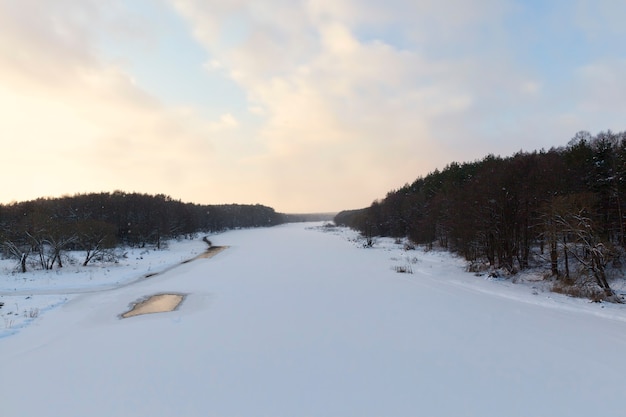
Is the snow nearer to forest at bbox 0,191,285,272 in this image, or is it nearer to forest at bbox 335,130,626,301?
forest at bbox 335,130,626,301

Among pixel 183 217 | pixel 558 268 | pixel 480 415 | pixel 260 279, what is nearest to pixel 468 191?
pixel 558 268

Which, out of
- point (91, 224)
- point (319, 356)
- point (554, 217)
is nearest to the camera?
point (319, 356)

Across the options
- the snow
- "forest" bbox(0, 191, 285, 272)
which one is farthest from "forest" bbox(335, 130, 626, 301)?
"forest" bbox(0, 191, 285, 272)

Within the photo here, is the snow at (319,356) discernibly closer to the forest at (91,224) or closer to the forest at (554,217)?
the forest at (554,217)

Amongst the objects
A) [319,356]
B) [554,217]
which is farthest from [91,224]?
[554,217]

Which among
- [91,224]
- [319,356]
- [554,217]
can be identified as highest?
[554,217]

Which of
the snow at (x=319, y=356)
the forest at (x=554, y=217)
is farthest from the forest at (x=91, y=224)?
the forest at (x=554, y=217)

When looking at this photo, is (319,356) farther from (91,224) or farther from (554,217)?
(91,224)
